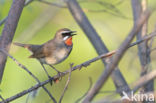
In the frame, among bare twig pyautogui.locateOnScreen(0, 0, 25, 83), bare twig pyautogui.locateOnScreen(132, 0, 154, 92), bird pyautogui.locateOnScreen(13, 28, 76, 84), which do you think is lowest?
bare twig pyautogui.locateOnScreen(132, 0, 154, 92)

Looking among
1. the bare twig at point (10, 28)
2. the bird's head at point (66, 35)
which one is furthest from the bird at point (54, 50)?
the bare twig at point (10, 28)

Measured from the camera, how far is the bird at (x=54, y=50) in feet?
12.9

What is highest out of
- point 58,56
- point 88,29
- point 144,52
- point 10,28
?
point 10,28

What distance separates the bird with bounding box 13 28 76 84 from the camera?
3.92 meters

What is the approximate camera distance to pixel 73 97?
527cm

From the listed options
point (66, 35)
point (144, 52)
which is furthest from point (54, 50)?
point (144, 52)

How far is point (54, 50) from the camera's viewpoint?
4.07m

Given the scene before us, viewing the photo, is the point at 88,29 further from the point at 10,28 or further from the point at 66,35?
the point at 10,28

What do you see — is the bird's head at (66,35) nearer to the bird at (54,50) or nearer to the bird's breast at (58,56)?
the bird at (54,50)

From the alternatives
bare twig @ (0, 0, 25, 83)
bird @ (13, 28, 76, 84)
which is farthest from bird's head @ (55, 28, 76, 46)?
bare twig @ (0, 0, 25, 83)

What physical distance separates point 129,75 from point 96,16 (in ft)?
4.74

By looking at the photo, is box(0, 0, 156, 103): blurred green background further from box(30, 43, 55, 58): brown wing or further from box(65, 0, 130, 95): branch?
box(65, 0, 130, 95): branch

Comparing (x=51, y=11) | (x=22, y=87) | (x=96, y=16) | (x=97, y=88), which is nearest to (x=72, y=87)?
(x=22, y=87)

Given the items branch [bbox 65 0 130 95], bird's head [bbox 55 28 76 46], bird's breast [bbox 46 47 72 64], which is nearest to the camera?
branch [bbox 65 0 130 95]
